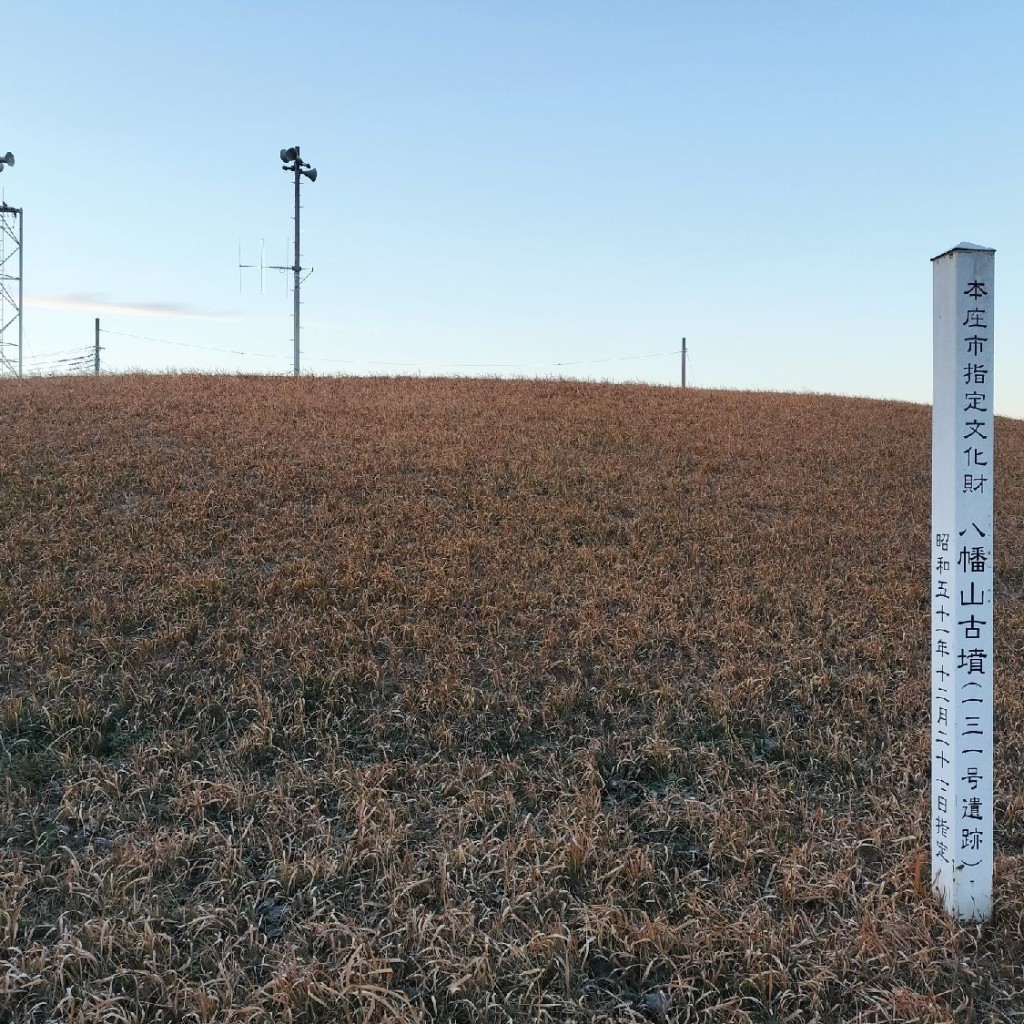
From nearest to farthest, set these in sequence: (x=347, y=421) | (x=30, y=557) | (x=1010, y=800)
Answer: (x=1010, y=800)
(x=30, y=557)
(x=347, y=421)

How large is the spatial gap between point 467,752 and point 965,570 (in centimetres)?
284

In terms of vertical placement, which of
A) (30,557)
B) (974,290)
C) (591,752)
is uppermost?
(974,290)

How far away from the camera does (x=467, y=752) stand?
4.74 metres

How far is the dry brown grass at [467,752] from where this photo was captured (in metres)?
3.09

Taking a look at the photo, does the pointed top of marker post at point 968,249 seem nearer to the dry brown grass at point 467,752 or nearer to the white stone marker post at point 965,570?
the white stone marker post at point 965,570

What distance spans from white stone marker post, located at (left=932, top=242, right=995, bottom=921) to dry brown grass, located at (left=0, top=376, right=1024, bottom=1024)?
13.0 inches

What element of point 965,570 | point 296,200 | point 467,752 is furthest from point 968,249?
point 296,200

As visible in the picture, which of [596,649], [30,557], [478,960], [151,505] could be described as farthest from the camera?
[151,505]

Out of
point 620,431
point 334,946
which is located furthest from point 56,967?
point 620,431

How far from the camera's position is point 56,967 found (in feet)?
10.1

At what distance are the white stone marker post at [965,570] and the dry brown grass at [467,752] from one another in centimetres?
33

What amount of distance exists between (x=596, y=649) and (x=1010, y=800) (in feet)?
8.84

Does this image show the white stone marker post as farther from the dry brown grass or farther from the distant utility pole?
the distant utility pole

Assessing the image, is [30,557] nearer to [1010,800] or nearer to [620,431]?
[1010,800]
